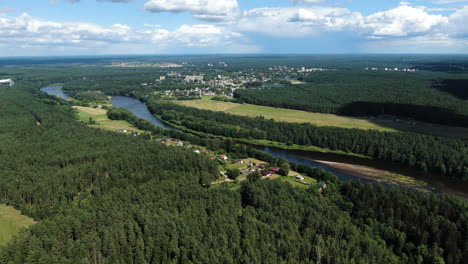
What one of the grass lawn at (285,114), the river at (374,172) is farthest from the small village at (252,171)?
the grass lawn at (285,114)

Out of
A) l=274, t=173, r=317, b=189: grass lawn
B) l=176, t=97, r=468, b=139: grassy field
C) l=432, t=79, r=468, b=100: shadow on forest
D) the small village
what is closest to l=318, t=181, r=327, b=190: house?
the small village

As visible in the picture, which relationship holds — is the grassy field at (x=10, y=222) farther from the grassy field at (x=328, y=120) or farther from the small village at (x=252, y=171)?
the grassy field at (x=328, y=120)

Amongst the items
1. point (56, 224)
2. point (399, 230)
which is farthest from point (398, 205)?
point (56, 224)

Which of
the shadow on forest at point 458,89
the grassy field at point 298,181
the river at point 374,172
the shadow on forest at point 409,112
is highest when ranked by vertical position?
the shadow on forest at point 458,89

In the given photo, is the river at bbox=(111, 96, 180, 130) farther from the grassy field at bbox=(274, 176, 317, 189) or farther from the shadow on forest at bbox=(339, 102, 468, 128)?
the shadow on forest at bbox=(339, 102, 468, 128)

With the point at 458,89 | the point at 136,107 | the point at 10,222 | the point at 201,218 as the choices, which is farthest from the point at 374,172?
the point at 458,89

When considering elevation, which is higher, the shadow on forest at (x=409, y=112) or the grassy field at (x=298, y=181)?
the shadow on forest at (x=409, y=112)

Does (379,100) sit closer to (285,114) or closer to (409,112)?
(409,112)
